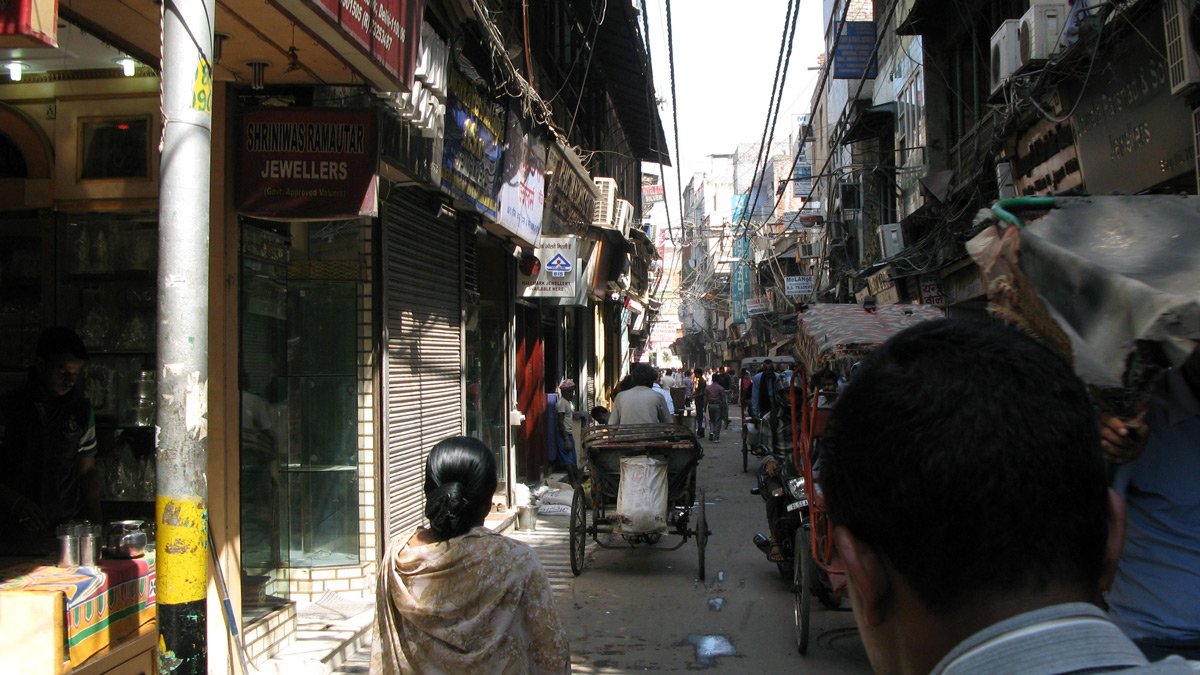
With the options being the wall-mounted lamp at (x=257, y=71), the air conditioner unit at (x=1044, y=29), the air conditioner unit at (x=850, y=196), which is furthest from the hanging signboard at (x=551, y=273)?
the air conditioner unit at (x=850, y=196)

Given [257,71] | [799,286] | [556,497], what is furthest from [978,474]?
[799,286]

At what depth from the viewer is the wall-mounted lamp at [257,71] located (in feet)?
19.0

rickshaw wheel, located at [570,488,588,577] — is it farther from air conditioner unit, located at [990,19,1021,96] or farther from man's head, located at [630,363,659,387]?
air conditioner unit, located at [990,19,1021,96]

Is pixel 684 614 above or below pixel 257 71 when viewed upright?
below

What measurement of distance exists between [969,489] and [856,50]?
25173 millimetres

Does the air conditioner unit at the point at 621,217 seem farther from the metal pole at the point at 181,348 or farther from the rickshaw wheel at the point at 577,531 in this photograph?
the metal pole at the point at 181,348

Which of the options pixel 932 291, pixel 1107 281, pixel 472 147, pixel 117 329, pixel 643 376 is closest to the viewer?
pixel 1107 281

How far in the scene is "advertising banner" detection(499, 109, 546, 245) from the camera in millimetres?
10898

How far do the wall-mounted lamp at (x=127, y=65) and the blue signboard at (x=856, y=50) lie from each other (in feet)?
67.5

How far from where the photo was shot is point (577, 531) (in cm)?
904

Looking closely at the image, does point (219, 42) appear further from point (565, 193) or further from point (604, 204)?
point (604, 204)

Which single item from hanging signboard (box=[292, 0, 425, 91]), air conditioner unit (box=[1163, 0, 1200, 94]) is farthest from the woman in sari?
air conditioner unit (box=[1163, 0, 1200, 94])

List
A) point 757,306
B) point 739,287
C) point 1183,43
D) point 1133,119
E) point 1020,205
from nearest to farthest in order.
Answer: point 1020,205
point 1183,43
point 1133,119
point 757,306
point 739,287

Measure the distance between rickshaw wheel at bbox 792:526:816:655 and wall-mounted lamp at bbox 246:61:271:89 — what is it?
4836 millimetres
